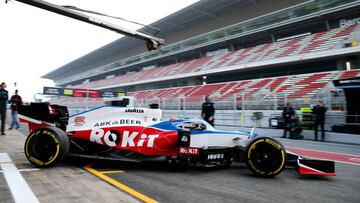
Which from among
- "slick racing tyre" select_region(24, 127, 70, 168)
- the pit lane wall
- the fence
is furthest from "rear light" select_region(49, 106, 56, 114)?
the fence

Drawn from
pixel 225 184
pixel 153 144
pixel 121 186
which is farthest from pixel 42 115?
pixel 225 184

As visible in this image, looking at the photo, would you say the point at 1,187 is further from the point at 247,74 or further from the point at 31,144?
the point at 247,74

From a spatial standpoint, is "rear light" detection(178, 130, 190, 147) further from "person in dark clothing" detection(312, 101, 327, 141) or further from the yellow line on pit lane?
"person in dark clothing" detection(312, 101, 327, 141)

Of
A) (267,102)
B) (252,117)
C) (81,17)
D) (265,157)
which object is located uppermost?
(81,17)

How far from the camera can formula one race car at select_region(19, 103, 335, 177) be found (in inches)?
150

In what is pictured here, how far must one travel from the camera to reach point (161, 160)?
4.03 m

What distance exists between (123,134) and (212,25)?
29.2 m

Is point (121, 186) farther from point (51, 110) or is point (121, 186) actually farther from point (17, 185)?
point (51, 110)

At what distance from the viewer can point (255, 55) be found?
24.0m

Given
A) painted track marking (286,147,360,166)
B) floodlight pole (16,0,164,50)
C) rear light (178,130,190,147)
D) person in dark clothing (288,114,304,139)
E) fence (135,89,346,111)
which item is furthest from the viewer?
fence (135,89,346,111)

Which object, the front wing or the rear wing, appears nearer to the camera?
the front wing

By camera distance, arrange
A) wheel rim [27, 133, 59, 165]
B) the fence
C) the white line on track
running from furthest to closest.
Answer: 1. the fence
2. wheel rim [27, 133, 59, 165]
3. the white line on track

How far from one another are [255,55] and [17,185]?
23248 millimetres

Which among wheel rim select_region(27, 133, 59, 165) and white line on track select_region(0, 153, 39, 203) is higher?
wheel rim select_region(27, 133, 59, 165)
